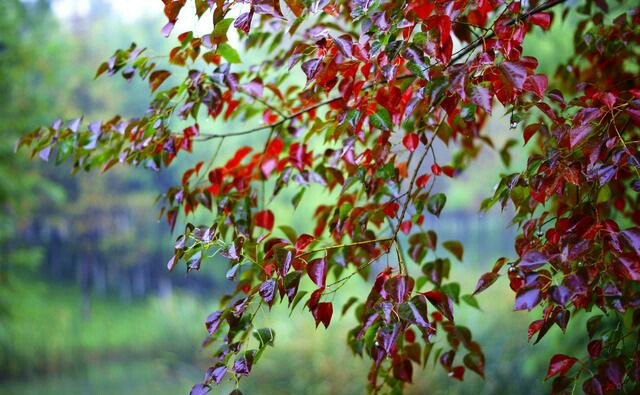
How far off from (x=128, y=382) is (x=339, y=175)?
14.2 feet

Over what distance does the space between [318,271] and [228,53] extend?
372mm

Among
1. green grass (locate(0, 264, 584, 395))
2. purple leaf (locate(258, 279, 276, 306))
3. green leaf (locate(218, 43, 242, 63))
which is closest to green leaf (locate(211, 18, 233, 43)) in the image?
green leaf (locate(218, 43, 242, 63))

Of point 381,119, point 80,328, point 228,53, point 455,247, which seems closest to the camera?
point 381,119

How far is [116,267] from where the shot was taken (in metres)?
6.15

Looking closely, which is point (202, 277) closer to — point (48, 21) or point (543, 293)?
point (48, 21)

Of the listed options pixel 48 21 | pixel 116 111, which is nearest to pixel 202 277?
pixel 116 111

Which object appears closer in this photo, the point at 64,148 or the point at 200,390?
the point at 200,390

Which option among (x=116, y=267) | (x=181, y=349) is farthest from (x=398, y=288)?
(x=116, y=267)

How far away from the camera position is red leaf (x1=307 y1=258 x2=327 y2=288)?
29.2 inches

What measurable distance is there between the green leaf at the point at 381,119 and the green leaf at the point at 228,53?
23cm

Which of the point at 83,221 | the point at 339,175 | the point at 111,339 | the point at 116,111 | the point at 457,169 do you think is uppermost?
the point at 116,111

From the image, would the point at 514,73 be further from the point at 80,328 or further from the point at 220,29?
the point at 80,328

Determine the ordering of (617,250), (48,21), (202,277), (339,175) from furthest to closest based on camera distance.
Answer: (202,277)
(48,21)
(339,175)
(617,250)

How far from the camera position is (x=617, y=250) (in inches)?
26.3
